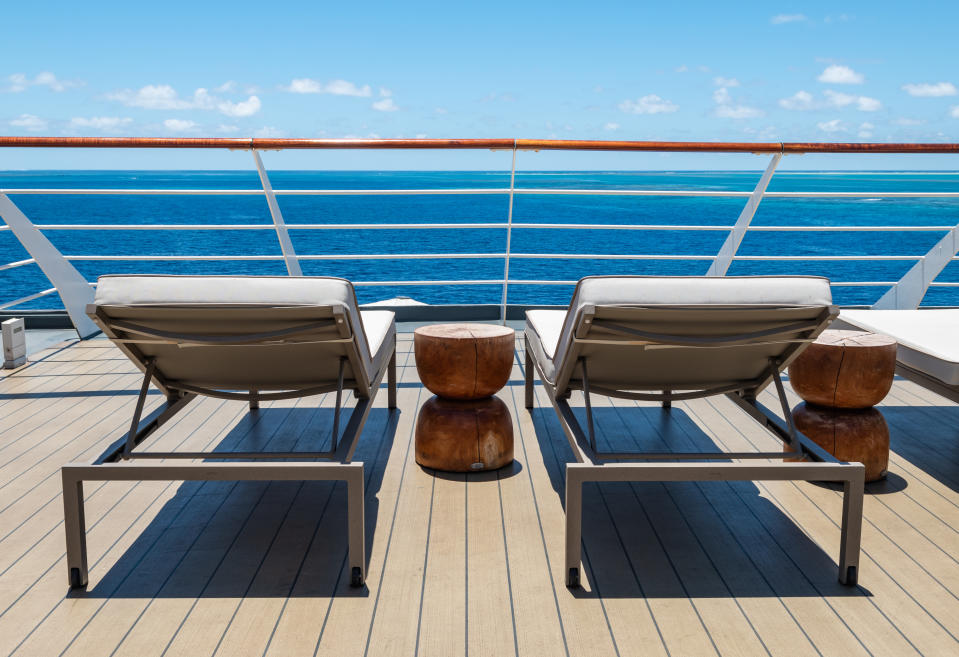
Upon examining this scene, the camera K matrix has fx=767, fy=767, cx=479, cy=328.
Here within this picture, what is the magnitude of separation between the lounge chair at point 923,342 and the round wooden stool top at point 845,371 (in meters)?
0.12

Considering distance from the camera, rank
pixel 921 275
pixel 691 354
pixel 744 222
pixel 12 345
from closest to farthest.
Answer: pixel 691 354, pixel 12 345, pixel 744 222, pixel 921 275

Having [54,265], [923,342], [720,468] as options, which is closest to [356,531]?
[720,468]

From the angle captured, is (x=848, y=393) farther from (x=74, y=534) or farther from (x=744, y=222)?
(x=74, y=534)

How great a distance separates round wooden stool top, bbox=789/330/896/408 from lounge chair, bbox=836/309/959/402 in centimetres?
12

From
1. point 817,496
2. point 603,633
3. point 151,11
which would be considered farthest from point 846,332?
point 151,11

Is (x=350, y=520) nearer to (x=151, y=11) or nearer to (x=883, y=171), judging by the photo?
(x=151, y=11)

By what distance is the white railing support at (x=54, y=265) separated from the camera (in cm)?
394

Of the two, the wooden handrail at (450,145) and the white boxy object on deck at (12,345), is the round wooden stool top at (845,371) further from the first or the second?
the white boxy object on deck at (12,345)

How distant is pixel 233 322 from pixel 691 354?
1261 mm

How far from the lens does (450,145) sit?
4.00 metres

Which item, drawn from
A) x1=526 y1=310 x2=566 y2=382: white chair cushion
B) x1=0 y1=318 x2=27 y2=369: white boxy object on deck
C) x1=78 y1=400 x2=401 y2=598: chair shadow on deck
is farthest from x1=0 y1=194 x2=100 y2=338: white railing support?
x1=526 y1=310 x2=566 y2=382: white chair cushion

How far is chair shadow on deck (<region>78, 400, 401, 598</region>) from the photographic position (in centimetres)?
184

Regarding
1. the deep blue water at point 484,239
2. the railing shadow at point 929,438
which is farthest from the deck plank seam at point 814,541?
the deep blue water at point 484,239

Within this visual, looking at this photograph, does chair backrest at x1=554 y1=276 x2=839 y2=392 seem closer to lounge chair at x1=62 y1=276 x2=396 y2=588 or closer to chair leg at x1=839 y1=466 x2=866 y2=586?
chair leg at x1=839 y1=466 x2=866 y2=586
